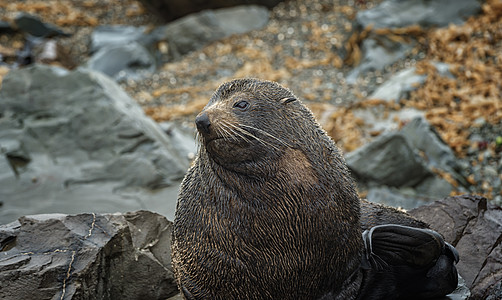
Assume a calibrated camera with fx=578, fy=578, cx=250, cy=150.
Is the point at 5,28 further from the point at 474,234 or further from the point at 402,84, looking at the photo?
the point at 474,234

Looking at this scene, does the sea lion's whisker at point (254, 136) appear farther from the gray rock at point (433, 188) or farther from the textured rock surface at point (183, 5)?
the textured rock surface at point (183, 5)

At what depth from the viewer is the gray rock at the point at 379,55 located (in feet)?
30.9

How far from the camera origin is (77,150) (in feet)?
22.0

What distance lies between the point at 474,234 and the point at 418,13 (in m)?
6.42

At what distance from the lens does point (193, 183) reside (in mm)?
3465

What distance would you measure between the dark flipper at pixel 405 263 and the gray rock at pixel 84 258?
156 cm

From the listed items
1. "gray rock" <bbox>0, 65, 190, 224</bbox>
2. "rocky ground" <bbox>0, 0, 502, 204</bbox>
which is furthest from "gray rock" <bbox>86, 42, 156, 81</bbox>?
"gray rock" <bbox>0, 65, 190, 224</bbox>

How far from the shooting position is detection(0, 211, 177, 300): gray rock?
11.9ft

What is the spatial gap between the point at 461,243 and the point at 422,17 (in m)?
6.36

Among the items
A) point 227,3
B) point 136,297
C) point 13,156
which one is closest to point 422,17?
point 227,3

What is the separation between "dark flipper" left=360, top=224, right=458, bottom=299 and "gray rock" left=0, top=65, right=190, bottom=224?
2730mm

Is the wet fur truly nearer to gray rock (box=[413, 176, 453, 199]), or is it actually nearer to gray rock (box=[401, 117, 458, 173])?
gray rock (box=[413, 176, 453, 199])

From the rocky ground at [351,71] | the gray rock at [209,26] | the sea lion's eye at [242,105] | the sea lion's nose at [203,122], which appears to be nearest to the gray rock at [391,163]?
the rocky ground at [351,71]

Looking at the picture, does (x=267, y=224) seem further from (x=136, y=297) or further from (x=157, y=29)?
(x=157, y=29)
